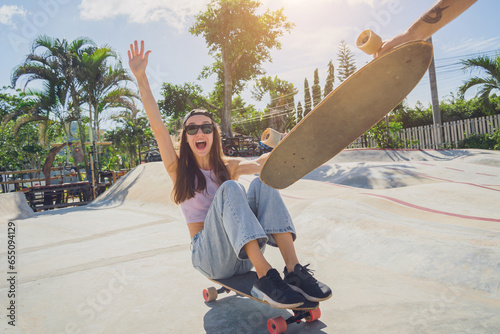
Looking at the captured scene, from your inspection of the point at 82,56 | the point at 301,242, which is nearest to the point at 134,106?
the point at 82,56

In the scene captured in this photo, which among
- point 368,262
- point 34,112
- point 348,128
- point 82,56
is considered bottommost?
point 368,262

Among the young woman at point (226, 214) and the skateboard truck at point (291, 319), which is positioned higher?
the young woman at point (226, 214)

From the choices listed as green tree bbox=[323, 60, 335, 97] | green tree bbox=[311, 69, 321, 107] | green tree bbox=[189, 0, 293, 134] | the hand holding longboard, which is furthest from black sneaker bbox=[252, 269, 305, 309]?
green tree bbox=[311, 69, 321, 107]

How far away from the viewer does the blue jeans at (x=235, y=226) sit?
68.1 inches

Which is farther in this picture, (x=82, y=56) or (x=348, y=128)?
(x=82, y=56)

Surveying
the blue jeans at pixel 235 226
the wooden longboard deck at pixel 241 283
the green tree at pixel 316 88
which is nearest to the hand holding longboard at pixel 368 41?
the blue jeans at pixel 235 226

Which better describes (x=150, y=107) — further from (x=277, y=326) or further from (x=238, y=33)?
(x=238, y=33)

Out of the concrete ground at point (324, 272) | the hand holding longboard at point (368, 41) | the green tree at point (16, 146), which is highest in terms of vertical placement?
the green tree at point (16, 146)

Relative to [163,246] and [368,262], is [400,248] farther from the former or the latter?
[163,246]

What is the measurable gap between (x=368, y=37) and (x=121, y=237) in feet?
14.4

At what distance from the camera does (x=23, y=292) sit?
2676mm

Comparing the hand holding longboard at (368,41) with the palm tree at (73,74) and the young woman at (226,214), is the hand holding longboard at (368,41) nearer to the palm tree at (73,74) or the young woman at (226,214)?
the young woman at (226,214)

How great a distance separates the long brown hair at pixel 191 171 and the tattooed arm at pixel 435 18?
1418 mm

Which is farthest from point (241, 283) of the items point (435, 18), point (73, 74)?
point (73, 74)
